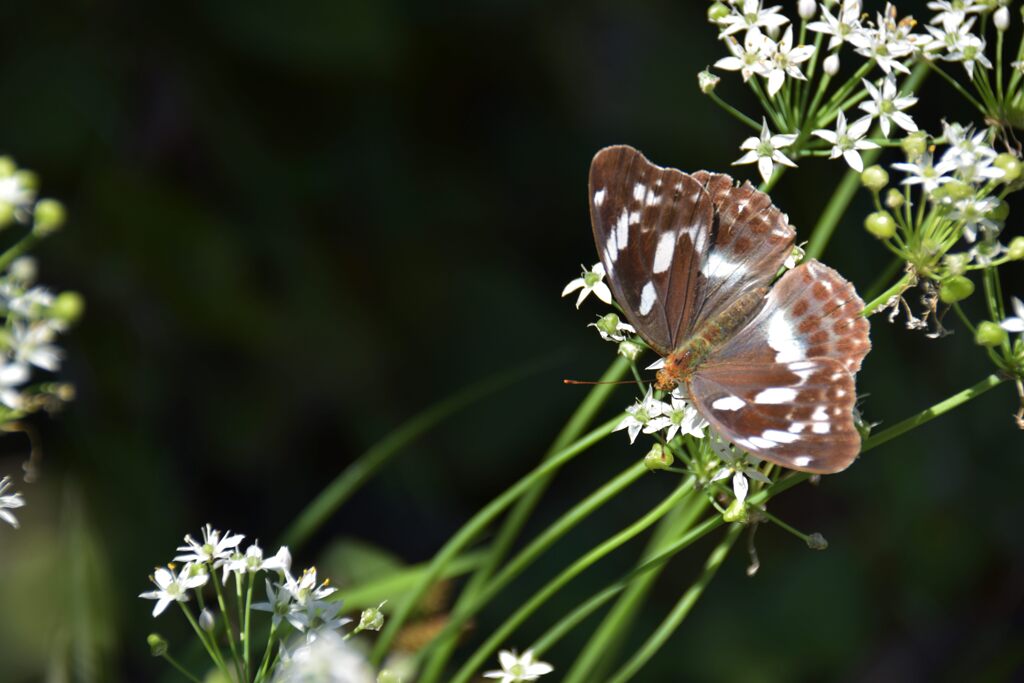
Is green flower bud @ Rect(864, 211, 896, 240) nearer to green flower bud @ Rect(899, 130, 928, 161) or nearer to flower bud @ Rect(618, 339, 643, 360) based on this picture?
green flower bud @ Rect(899, 130, 928, 161)

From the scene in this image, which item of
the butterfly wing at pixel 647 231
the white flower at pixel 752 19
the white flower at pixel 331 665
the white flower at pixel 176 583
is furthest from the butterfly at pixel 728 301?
the white flower at pixel 176 583

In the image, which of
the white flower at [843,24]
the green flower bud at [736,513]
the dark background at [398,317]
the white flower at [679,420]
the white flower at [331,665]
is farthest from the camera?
the dark background at [398,317]

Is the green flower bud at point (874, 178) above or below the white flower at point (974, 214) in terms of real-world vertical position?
above

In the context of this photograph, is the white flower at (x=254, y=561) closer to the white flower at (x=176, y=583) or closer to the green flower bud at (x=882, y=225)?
the white flower at (x=176, y=583)

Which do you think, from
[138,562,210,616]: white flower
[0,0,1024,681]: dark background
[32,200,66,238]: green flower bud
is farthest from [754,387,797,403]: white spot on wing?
[0,0,1024,681]: dark background

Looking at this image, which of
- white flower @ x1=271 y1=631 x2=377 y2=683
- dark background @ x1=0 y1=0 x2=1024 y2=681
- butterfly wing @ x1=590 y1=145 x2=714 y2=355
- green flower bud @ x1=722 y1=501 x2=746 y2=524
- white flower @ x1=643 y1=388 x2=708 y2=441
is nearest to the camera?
white flower @ x1=271 y1=631 x2=377 y2=683

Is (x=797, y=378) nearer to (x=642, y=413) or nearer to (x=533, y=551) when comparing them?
(x=642, y=413)
